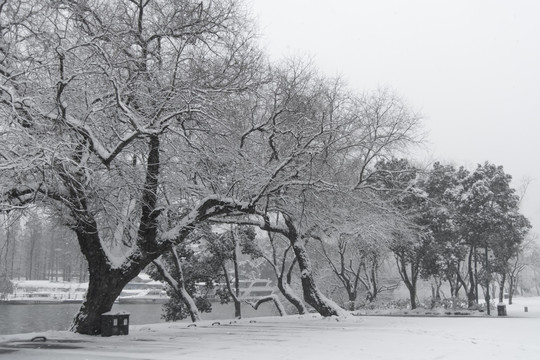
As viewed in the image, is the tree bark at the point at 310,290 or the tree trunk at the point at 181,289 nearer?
the tree bark at the point at 310,290

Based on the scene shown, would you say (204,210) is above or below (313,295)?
above

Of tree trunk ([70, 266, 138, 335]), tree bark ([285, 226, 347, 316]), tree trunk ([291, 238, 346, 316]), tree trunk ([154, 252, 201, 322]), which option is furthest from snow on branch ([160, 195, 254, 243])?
tree trunk ([154, 252, 201, 322])

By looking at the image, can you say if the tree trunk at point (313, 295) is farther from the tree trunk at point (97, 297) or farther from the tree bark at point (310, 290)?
the tree trunk at point (97, 297)

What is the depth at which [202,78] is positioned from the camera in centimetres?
1322

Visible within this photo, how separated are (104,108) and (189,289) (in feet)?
57.5

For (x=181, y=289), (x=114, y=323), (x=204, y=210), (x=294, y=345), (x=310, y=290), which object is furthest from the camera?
(x=181, y=289)

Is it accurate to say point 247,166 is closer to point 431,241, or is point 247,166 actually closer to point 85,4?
point 85,4

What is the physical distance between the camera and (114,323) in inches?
500

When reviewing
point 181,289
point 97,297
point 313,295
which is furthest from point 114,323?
point 181,289

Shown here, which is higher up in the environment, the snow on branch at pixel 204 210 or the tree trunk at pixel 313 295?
the snow on branch at pixel 204 210

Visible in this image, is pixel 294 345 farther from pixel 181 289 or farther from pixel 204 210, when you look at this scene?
pixel 181 289

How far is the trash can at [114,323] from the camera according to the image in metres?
12.5

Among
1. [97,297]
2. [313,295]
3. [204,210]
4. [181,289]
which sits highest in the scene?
[204,210]

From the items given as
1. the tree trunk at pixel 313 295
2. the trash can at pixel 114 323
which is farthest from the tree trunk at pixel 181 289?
the trash can at pixel 114 323
